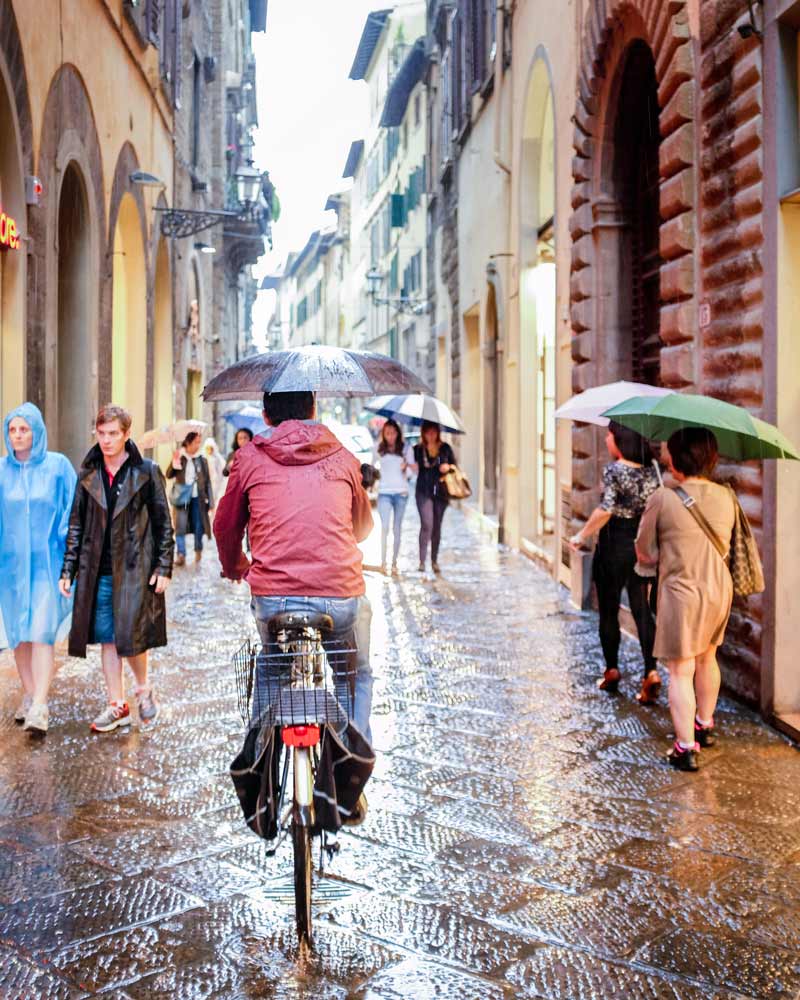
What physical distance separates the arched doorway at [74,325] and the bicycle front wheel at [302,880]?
983 cm

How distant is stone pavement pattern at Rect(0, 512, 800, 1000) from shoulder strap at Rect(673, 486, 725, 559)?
1008 mm

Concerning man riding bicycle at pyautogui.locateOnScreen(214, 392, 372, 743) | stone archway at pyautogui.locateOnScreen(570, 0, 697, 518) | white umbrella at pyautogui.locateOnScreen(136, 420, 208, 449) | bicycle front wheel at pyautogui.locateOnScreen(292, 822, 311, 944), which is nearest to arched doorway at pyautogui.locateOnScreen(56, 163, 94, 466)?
white umbrella at pyautogui.locateOnScreen(136, 420, 208, 449)

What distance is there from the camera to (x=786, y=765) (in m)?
5.96

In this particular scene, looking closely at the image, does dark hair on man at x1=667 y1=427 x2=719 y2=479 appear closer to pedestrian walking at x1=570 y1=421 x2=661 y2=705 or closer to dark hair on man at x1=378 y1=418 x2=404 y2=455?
pedestrian walking at x1=570 y1=421 x2=661 y2=705

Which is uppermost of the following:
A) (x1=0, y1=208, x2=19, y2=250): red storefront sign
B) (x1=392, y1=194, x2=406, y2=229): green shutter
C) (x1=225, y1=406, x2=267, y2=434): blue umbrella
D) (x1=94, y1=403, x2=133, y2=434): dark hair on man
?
(x1=392, y1=194, x2=406, y2=229): green shutter

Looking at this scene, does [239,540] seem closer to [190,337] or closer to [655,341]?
[655,341]

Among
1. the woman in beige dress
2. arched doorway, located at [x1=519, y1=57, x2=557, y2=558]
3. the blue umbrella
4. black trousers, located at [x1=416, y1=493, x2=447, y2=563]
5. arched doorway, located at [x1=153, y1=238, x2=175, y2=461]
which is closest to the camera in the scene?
the woman in beige dress

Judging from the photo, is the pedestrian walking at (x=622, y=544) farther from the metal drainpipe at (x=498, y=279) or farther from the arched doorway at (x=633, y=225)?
the metal drainpipe at (x=498, y=279)

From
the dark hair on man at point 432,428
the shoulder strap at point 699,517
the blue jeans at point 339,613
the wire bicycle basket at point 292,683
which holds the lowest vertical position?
the wire bicycle basket at point 292,683

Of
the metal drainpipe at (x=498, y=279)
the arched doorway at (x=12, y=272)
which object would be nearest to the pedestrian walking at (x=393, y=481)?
the metal drainpipe at (x=498, y=279)

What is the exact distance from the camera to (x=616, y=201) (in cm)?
1076

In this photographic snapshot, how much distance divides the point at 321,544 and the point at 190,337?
20462 millimetres

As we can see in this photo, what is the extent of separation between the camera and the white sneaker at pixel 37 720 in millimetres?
6402

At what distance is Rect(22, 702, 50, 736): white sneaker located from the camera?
6.40 metres
